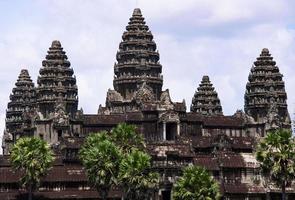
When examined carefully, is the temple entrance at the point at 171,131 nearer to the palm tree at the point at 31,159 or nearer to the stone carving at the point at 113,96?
the stone carving at the point at 113,96

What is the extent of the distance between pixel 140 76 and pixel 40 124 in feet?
76.2

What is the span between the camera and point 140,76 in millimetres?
165750

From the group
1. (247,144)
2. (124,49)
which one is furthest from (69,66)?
(247,144)

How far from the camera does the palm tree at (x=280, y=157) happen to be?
3792 inches

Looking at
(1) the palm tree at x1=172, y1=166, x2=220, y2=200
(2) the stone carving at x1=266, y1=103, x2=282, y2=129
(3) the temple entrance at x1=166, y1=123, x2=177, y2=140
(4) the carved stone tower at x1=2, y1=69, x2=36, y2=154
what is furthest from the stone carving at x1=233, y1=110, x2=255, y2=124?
(1) the palm tree at x1=172, y1=166, x2=220, y2=200

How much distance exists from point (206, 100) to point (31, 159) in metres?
97.8

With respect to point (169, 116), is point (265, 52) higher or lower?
higher

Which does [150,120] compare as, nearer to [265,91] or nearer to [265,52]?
[265,91]

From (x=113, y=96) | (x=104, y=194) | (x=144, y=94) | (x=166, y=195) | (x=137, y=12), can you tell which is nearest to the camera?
(x=104, y=194)

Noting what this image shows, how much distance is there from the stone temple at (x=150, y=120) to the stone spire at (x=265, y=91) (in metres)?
0.21

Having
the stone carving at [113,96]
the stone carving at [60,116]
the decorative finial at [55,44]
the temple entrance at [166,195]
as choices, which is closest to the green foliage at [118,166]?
the temple entrance at [166,195]

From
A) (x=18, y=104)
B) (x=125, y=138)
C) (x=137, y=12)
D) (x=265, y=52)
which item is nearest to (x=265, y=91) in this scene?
(x=265, y=52)

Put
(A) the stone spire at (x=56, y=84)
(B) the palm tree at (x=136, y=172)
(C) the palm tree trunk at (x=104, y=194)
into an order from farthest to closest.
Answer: (A) the stone spire at (x=56, y=84), (C) the palm tree trunk at (x=104, y=194), (B) the palm tree at (x=136, y=172)

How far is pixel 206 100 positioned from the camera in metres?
194
